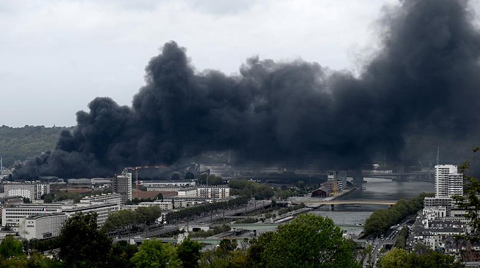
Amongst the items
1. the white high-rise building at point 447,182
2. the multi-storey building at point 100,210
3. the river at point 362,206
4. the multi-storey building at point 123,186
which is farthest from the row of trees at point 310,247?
the multi-storey building at point 123,186

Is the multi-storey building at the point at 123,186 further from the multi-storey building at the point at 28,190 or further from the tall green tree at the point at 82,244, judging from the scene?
the tall green tree at the point at 82,244

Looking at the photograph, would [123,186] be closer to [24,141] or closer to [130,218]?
[130,218]

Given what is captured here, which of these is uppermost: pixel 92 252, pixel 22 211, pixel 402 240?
pixel 92 252

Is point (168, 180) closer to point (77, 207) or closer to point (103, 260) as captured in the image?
point (77, 207)

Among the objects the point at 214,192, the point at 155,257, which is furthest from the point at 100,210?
the point at 155,257

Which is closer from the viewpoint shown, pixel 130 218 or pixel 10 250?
pixel 10 250

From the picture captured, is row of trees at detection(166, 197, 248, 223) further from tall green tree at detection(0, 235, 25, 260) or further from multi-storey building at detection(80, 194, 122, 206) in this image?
tall green tree at detection(0, 235, 25, 260)
